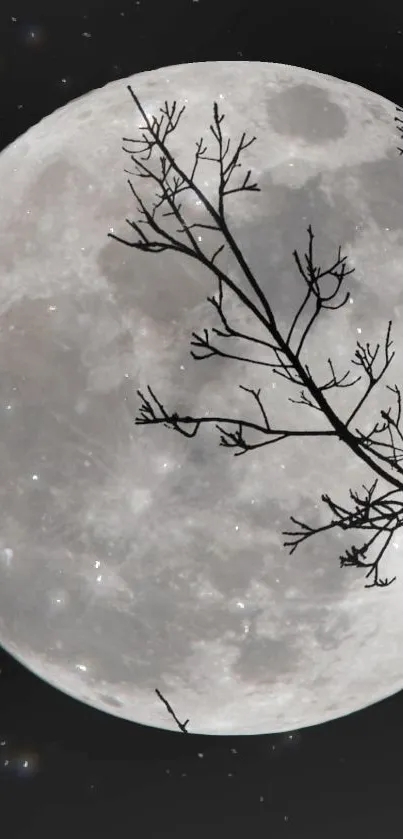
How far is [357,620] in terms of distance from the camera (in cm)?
269

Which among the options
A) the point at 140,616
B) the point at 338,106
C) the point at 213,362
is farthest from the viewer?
the point at 338,106

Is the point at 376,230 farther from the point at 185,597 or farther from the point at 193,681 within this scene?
the point at 193,681

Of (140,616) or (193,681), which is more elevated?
(140,616)

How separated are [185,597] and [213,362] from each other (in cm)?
73

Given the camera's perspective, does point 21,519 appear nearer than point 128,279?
No

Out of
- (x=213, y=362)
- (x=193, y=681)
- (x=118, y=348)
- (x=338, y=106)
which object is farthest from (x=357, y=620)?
(x=338, y=106)

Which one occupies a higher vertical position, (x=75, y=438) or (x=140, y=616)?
(x=75, y=438)

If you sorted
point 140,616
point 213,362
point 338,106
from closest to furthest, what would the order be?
point 213,362
point 140,616
point 338,106

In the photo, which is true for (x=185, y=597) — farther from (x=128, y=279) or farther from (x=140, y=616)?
(x=128, y=279)

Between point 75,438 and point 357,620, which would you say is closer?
point 75,438

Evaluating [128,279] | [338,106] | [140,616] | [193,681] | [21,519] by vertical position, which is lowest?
[193,681]

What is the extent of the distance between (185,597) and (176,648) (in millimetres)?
210

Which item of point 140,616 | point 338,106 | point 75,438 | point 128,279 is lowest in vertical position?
point 140,616

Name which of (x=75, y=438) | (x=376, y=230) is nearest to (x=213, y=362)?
(x=75, y=438)
